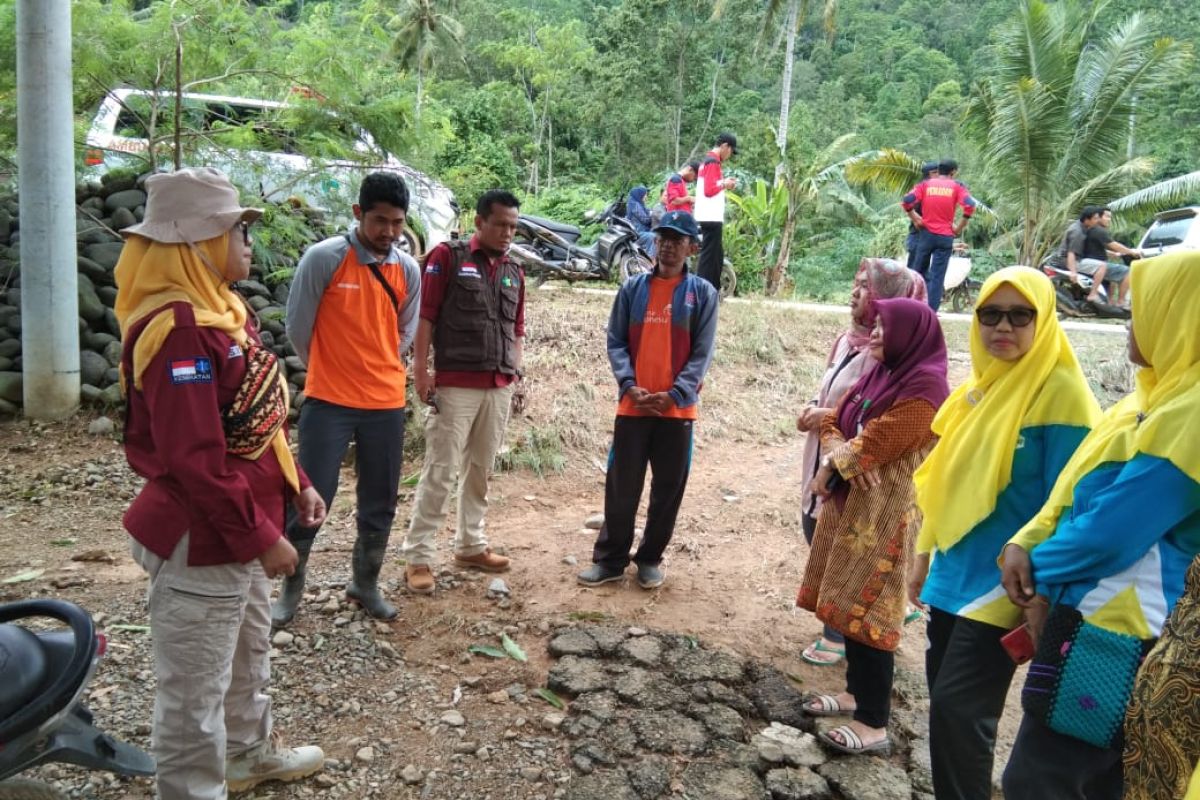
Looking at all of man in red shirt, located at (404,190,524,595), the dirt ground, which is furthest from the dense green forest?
man in red shirt, located at (404,190,524,595)

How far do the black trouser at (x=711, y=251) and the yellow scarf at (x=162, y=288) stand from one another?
742cm

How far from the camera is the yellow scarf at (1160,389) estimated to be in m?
1.62

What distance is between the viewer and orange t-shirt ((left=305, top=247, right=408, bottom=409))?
11.2 feet

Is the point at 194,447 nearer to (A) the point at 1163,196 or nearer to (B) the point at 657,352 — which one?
(B) the point at 657,352

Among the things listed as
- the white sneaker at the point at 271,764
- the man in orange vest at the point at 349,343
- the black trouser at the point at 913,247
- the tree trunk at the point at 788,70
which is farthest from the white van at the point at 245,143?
the tree trunk at the point at 788,70

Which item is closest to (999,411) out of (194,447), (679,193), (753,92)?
(194,447)

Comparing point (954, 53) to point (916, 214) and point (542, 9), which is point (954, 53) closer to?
point (542, 9)

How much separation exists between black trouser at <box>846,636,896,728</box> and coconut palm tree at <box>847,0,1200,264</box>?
37.3 feet

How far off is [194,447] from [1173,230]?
1491cm

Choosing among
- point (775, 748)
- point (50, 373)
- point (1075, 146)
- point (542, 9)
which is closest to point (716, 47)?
point (542, 9)

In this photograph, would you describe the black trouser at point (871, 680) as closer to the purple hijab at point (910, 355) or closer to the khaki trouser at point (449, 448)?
the purple hijab at point (910, 355)

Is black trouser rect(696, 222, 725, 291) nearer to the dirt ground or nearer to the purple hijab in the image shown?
the dirt ground

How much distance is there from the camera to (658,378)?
4.09m

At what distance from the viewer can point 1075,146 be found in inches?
500
